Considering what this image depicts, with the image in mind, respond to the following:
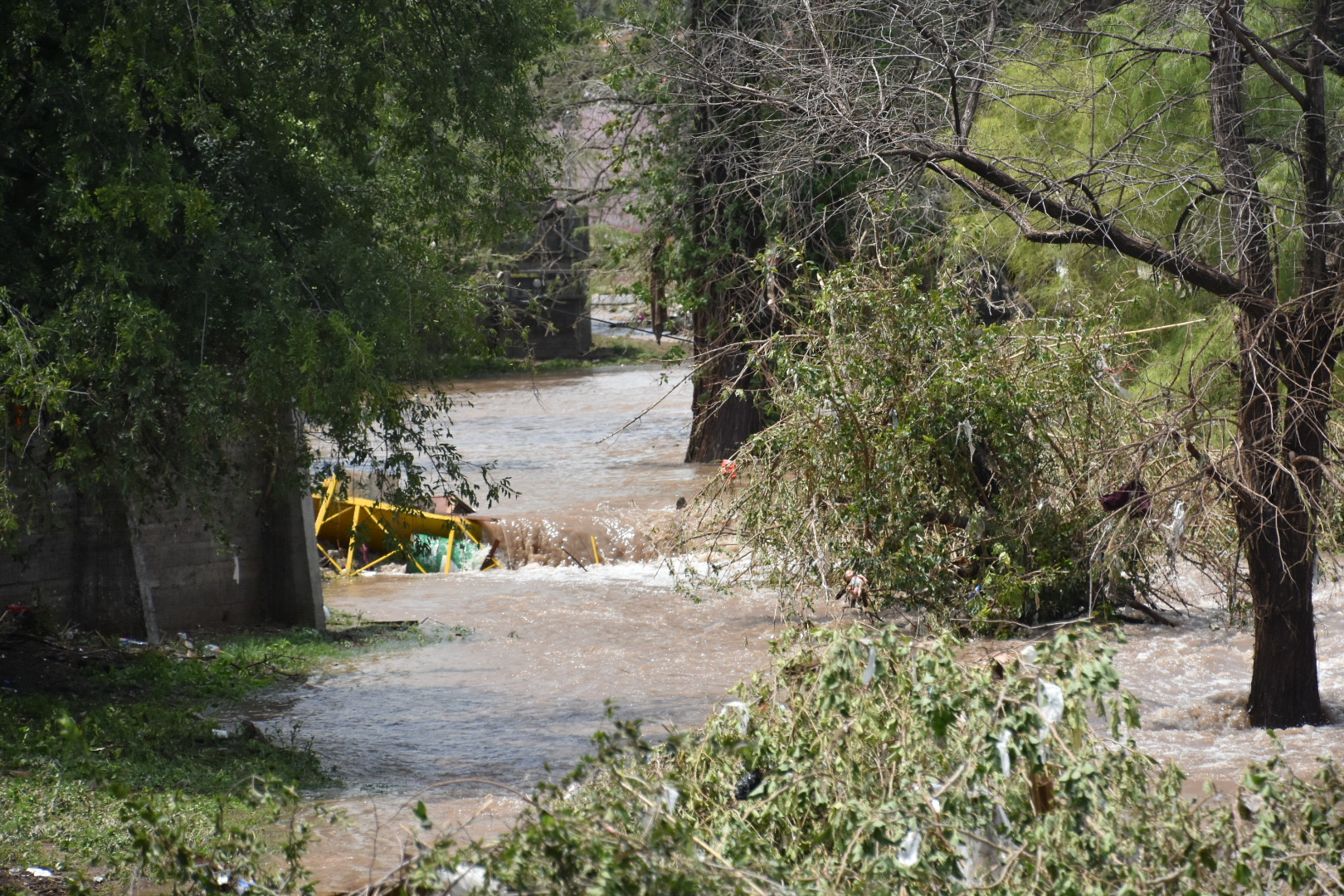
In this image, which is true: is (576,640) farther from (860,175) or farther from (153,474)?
(860,175)

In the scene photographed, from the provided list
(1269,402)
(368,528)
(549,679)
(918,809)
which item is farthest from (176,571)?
(918,809)

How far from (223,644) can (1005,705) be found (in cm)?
874

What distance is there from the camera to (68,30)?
22.2ft

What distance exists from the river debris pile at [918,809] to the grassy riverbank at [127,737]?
1.32m

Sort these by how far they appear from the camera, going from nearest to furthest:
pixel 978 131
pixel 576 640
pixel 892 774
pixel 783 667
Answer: pixel 892 774, pixel 783 667, pixel 576 640, pixel 978 131

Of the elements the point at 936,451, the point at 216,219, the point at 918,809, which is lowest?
the point at 918,809

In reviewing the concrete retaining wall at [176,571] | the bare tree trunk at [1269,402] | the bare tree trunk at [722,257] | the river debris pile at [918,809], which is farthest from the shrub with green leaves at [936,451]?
the bare tree trunk at [722,257]

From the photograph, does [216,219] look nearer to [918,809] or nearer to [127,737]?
[127,737]

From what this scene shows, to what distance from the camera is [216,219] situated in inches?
265

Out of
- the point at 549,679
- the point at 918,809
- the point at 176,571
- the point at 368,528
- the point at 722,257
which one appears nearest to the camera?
the point at 918,809

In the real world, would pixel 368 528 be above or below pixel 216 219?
below

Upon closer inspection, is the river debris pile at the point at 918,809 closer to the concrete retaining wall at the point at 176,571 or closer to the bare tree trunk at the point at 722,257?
the concrete retaining wall at the point at 176,571

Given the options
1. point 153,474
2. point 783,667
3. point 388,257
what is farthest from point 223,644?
point 783,667

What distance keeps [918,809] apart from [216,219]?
4.74m
